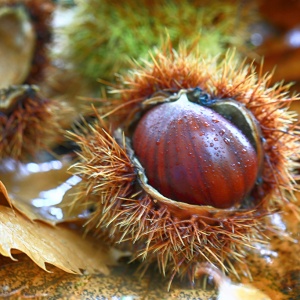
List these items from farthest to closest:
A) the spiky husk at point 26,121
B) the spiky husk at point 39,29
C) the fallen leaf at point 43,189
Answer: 1. the spiky husk at point 39,29
2. the spiky husk at point 26,121
3. the fallen leaf at point 43,189

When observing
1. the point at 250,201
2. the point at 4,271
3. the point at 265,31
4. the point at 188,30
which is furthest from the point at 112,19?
the point at 4,271

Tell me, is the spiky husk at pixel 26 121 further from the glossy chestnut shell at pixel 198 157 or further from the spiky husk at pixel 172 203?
the glossy chestnut shell at pixel 198 157

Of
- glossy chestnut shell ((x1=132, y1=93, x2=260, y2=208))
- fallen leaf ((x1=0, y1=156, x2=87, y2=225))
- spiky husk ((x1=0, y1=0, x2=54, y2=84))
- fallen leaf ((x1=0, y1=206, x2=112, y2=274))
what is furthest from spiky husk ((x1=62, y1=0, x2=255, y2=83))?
fallen leaf ((x1=0, y1=206, x2=112, y2=274))

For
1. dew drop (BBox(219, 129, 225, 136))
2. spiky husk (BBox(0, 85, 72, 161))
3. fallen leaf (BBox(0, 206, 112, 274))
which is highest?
dew drop (BBox(219, 129, 225, 136))

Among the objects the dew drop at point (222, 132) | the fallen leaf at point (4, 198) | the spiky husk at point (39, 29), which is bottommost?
the fallen leaf at point (4, 198)

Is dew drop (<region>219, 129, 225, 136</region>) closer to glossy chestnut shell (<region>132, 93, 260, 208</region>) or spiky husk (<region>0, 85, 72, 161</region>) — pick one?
glossy chestnut shell (<region>132, 93, 260, 208</region>)

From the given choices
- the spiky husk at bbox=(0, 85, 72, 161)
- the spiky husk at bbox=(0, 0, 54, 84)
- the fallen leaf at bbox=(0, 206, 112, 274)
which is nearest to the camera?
the fallen leaf at bbox=(0, 206, 112, 274)

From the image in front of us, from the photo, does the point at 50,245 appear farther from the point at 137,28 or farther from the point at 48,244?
the point at 137,28

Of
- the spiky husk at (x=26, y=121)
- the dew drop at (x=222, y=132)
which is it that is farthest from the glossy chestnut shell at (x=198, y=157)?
the spiky husk at (x=26, y=121)
